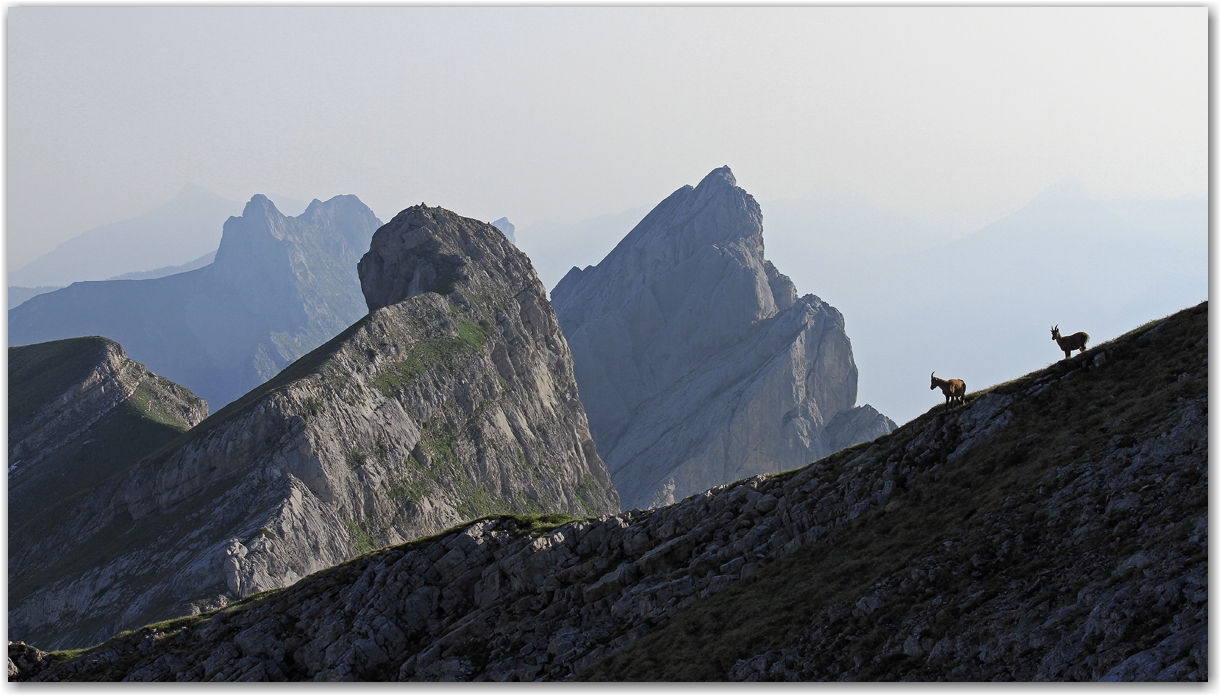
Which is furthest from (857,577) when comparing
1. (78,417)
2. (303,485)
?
(78,417)

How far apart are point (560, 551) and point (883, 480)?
685 inches

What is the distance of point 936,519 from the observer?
37938mm

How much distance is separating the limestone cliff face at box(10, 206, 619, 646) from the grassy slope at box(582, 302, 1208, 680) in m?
83.2

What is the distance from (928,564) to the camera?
34.5 meters

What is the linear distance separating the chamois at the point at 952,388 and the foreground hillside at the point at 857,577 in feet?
2.67

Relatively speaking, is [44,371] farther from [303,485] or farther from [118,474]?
[303,485]

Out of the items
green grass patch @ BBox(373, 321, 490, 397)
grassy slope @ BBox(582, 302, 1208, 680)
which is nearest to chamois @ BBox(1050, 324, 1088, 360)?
grassy slope @ BBox(582, 302, 1208, 680)

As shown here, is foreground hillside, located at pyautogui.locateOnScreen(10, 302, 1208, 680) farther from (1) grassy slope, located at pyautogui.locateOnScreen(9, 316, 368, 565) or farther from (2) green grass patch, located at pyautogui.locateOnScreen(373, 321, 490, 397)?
(2) green grass patch, located at pyautogui.locateOnScreen(373, 321, 490, 397)

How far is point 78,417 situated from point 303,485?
212 ft

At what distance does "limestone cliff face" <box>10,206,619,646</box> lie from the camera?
11188cm

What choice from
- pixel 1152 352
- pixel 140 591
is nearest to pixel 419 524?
pixel 140 591

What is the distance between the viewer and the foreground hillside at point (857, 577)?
93.7 feet

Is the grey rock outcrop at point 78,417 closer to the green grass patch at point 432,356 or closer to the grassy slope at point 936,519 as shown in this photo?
the green grass patch at point 432,356

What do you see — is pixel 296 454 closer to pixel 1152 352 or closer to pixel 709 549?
pixel 709 549
